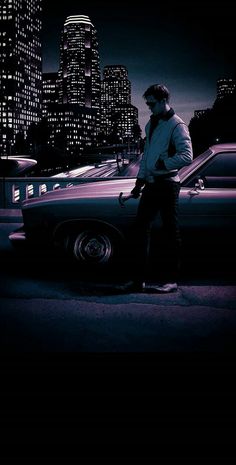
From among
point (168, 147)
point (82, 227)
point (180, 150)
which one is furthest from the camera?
point (82, 227)

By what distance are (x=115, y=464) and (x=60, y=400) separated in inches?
25.6

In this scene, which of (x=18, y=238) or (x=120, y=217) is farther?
(x=18, y=238)

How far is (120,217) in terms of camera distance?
18.2 feet

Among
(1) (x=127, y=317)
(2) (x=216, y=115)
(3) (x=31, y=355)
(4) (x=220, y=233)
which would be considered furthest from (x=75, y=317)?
(2) (x=216, y=115)

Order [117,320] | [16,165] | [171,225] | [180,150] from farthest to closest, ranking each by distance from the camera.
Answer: [16,165] < [171,225] < [180,150] < [117,320]

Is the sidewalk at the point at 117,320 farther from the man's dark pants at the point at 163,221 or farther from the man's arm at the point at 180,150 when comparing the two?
the man's arm at the point at 180,150

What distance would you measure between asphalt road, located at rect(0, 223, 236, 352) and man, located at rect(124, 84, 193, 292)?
0.31m

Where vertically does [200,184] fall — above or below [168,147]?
below

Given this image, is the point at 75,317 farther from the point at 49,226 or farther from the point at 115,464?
the point at 115,464

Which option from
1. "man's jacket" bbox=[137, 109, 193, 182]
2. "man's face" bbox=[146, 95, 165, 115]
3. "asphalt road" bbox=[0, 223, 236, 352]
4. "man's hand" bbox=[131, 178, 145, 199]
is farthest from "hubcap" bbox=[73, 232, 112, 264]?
"man's face" bbox=[146, 95, 165, 115]

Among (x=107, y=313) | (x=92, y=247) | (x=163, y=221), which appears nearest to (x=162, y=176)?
(x=163, y=221)

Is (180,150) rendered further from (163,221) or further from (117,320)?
(117,320)

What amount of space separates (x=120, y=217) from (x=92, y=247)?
50 centimetres

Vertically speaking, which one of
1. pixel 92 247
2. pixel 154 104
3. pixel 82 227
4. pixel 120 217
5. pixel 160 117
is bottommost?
pixel 92 247
